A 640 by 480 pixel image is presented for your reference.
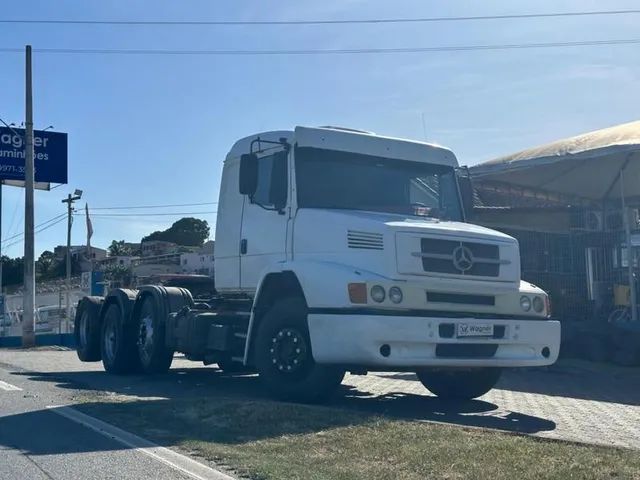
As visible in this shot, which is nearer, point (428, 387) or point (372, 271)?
point (372, 271)

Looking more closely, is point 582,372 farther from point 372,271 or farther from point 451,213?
point 372,271

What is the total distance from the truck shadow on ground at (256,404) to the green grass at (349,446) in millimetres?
42

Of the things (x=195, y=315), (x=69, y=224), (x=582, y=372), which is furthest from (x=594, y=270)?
(x=69, y=224)

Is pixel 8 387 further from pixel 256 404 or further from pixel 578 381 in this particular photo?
pixel 578 381

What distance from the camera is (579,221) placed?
19.2m

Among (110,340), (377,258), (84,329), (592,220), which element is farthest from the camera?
(592,220)

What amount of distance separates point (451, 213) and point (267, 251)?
2.35 metres

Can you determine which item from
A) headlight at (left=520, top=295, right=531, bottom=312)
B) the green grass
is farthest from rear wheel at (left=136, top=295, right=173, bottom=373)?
headlight at (left=520, top=295, right=531, bottom=312)

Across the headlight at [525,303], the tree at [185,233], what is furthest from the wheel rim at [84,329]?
the tree at [185,233]

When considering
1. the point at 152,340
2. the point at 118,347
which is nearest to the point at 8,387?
the point at 152,340

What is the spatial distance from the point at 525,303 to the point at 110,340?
745 centimetres

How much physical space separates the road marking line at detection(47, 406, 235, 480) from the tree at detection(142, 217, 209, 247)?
61.7 m

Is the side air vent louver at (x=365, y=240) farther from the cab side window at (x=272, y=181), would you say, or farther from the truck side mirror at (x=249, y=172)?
the truck side mirror at (x=249, y=172)

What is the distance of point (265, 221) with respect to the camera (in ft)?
35.7
